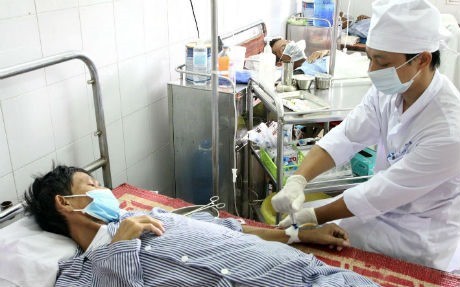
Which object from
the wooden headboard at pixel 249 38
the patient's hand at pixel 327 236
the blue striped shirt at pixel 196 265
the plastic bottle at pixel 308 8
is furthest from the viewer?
the plastic bottle at pixel 308 8

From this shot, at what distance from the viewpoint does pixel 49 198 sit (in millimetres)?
1520

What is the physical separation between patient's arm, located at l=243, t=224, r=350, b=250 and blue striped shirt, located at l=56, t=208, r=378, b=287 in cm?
20

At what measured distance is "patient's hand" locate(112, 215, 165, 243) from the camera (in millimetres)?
1425

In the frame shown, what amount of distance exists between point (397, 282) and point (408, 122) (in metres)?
0.57

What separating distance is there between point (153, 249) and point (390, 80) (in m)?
0.99

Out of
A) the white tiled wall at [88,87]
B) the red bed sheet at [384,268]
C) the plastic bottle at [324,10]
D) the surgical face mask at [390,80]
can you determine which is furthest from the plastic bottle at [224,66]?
the plastic bottle at [324,10]

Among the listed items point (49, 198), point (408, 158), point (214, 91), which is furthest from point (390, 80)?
point (49, 198)

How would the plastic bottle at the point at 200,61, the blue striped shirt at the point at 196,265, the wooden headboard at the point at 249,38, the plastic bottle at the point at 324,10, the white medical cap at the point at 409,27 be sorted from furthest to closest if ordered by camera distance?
the plastic bottle at the point at 324,10 < the wooden headboard at the point at 249,38 < the plastic bottle at the point at 200,61 < the white medical cap at the point at 409,27 < the blue striped shirt at the point at 196,265

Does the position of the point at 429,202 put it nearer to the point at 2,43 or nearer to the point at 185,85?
the point at 185,85

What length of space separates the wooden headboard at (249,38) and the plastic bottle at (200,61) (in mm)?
469

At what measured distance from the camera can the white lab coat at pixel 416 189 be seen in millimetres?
1529

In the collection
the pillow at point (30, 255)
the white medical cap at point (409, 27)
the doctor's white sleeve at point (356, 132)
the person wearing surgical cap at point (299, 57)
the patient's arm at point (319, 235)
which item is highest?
the white medical cap at point (409, 27)

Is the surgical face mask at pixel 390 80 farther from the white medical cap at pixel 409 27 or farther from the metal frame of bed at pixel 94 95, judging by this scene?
the metal frame of bed at pixel 94 95

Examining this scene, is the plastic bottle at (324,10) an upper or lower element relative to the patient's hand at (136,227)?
upper
